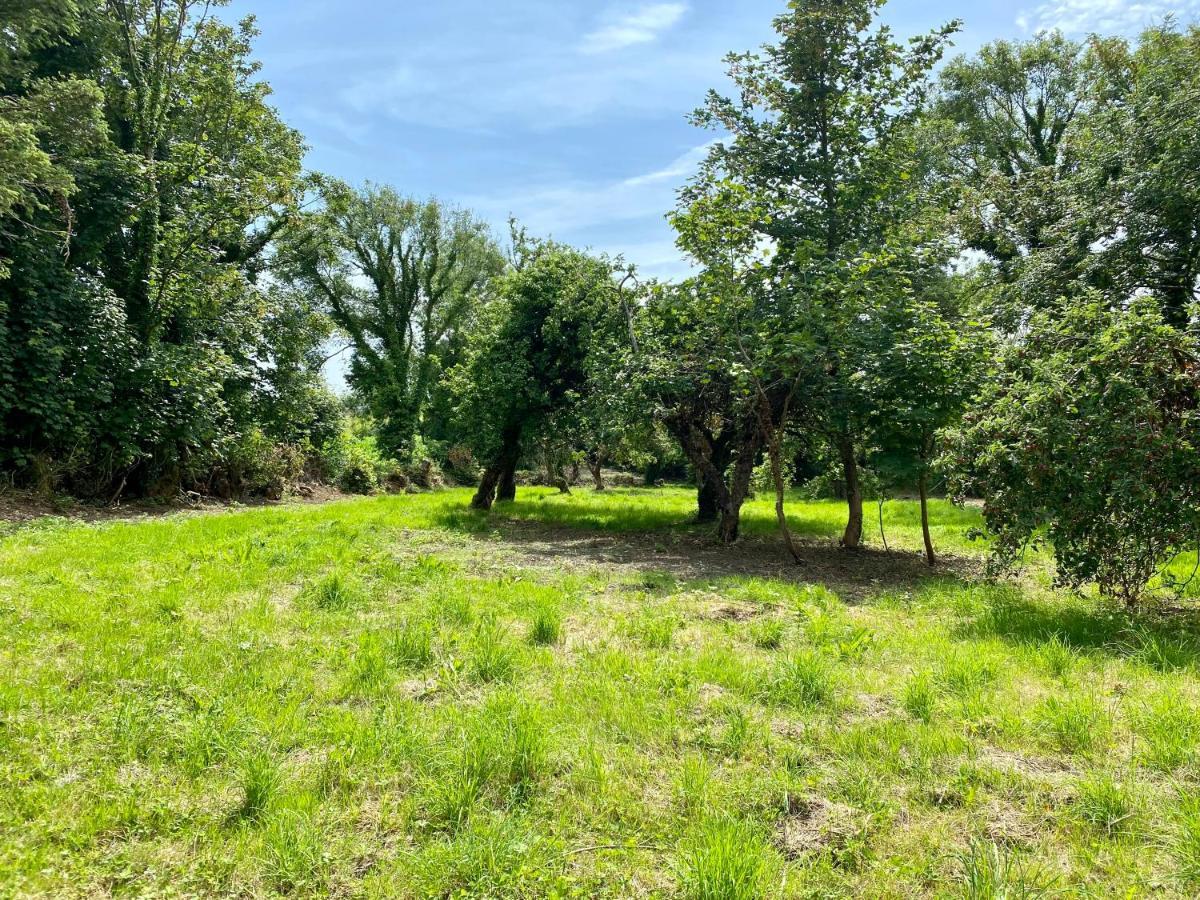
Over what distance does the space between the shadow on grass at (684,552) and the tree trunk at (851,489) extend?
312 mm

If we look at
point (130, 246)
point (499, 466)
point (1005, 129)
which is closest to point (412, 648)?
point (499, 466)

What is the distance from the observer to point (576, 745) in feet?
11.5

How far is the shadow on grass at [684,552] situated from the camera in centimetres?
909

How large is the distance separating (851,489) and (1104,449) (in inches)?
226

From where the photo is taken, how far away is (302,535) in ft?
34.1

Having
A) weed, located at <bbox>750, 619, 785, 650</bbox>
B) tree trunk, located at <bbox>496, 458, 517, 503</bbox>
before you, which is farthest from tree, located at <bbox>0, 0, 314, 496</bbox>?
weed, located at <bbox>750, 619, 785, 650</bbox>

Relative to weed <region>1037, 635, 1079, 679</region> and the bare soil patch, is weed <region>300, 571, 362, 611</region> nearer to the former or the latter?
the bare soil patch

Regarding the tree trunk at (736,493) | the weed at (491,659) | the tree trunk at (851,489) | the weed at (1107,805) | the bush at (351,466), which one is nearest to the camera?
the weed at (1107,805)

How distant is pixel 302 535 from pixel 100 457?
7175mm

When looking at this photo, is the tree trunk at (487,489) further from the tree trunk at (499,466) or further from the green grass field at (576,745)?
the green grass field at (576,745)

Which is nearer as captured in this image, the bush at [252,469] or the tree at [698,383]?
the tree at [698,383]

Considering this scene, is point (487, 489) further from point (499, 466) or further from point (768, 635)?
point (768, 635)

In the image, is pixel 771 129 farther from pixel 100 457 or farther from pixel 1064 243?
pixel 100 457

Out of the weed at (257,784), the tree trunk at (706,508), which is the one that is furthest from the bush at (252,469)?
the weed at (257,784)
